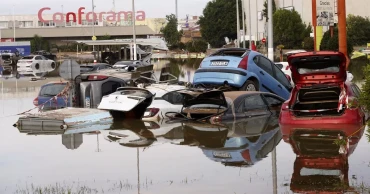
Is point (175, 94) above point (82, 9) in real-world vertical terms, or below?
below

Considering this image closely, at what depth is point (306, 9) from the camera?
84938 mm

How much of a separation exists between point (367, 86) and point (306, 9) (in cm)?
7642

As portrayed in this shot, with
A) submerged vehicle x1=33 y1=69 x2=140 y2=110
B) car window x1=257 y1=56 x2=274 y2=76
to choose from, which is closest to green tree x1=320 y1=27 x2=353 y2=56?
car window x1=257 y1=56 x2=274 y2=76

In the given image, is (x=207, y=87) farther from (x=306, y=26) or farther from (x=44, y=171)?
(x=306, y=26)

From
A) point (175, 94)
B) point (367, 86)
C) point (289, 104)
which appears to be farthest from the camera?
point (175, 94)

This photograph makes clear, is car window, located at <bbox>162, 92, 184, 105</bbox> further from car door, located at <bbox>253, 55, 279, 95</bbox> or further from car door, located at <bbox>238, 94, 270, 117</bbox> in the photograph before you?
car door, located at <bbox>253, 55, 279, 95</bbox>

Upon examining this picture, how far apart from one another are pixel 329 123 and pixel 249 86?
19.4 ft

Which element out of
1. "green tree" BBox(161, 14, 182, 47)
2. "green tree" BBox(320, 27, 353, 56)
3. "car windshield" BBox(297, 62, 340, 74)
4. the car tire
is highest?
"green tree" BBox(161, 14, 182, 47)

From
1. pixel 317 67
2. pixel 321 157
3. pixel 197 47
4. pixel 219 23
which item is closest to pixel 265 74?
pixel 317 67

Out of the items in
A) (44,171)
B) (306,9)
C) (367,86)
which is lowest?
(44,171)

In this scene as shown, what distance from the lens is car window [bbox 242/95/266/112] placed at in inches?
837

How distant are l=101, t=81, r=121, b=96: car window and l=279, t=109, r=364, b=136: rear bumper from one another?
23.6 feet

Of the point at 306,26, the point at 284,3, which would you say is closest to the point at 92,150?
the point at 306,26

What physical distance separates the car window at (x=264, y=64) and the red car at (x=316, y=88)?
18.0 feet
